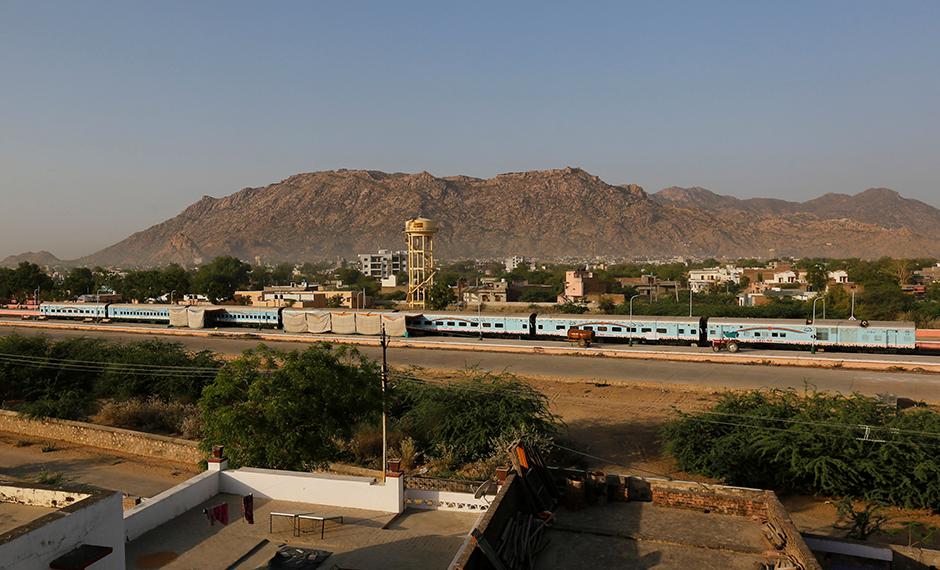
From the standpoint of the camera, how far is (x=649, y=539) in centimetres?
892

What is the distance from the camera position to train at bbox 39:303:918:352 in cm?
3700

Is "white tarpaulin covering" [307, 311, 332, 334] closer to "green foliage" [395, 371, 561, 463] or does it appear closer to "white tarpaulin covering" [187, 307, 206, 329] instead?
"white tarpaulin covering" [187, 307, 206, 329]

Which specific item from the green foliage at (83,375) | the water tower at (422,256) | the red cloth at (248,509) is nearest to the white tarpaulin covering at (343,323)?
the green foliage at (83,375)

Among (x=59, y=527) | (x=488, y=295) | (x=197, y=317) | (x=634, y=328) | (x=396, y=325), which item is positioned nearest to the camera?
(x=59, y=527)

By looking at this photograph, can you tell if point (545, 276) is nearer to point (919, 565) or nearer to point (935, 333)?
point (935, 333)

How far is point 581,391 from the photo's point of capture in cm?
3077

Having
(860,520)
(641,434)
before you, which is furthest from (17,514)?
(641,434)

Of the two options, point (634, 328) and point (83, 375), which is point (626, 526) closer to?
point (83, 375)

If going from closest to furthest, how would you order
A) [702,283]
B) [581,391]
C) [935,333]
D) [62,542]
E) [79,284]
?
[62,542] → [581,391] → [935,333] → [79,284] → [702,283]

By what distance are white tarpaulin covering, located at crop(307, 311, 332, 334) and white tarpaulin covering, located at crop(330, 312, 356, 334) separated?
534mm

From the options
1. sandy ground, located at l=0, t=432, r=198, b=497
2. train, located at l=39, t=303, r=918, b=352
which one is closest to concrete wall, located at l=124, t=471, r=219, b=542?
sandy ground, located at l=0, t=432, r=198, b=497

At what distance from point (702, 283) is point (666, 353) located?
76.1 meters

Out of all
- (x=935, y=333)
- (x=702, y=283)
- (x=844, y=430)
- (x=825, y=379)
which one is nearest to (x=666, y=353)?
(x=825, y=379)

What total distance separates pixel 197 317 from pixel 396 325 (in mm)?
19306
